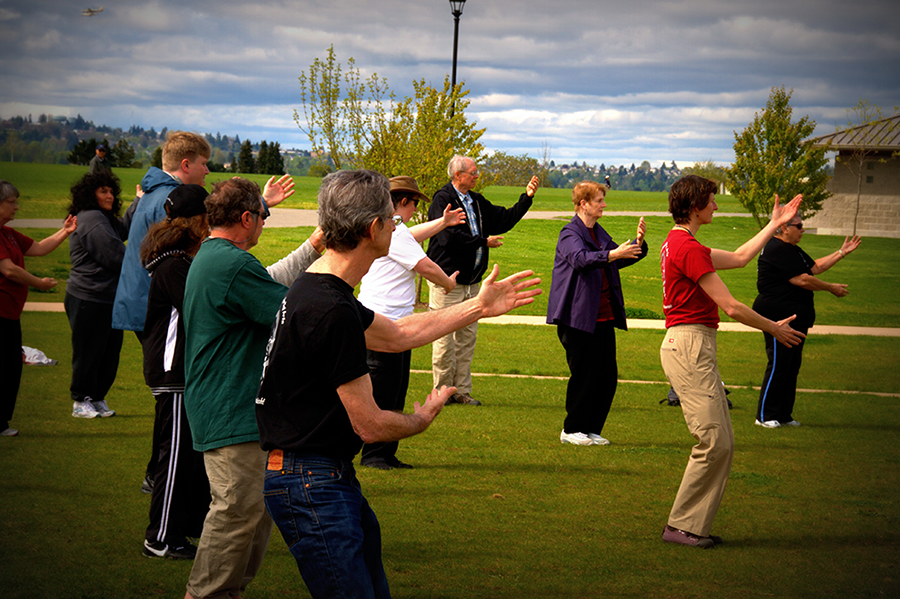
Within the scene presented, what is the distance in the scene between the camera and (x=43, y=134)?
34.3m

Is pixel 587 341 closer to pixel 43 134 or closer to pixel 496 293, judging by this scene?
pixel 496 293

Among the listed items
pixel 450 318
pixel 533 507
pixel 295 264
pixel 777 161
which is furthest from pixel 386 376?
pixel 777 161

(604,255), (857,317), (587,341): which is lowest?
(857,317)

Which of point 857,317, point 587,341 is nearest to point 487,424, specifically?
point 587,341

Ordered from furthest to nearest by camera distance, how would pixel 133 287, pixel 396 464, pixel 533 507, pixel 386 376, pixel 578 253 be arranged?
pixel 578 253
pixel 396 464
pixel 386 376
pixel 133 287
pixel 533 507

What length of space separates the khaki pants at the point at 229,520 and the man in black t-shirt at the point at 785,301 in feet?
23.1

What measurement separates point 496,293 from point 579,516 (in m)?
3.13

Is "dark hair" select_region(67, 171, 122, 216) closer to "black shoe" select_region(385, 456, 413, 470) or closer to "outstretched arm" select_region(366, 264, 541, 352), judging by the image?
"black shoe" select_region(385, 456, 413, 470)

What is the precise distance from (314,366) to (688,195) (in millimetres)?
3651

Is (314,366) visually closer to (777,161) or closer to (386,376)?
(386,376)

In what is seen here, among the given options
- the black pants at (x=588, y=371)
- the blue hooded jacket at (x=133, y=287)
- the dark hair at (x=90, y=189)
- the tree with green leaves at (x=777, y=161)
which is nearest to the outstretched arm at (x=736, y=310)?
the black pants at (x=588, y=371)

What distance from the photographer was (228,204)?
3869mm

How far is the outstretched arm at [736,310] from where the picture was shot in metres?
5.21

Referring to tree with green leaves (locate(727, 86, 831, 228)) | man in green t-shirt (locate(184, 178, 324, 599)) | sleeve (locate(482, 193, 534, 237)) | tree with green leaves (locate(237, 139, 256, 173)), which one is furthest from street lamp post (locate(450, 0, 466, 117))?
tree with green leaves (locate(237, 139, 256, 173))
